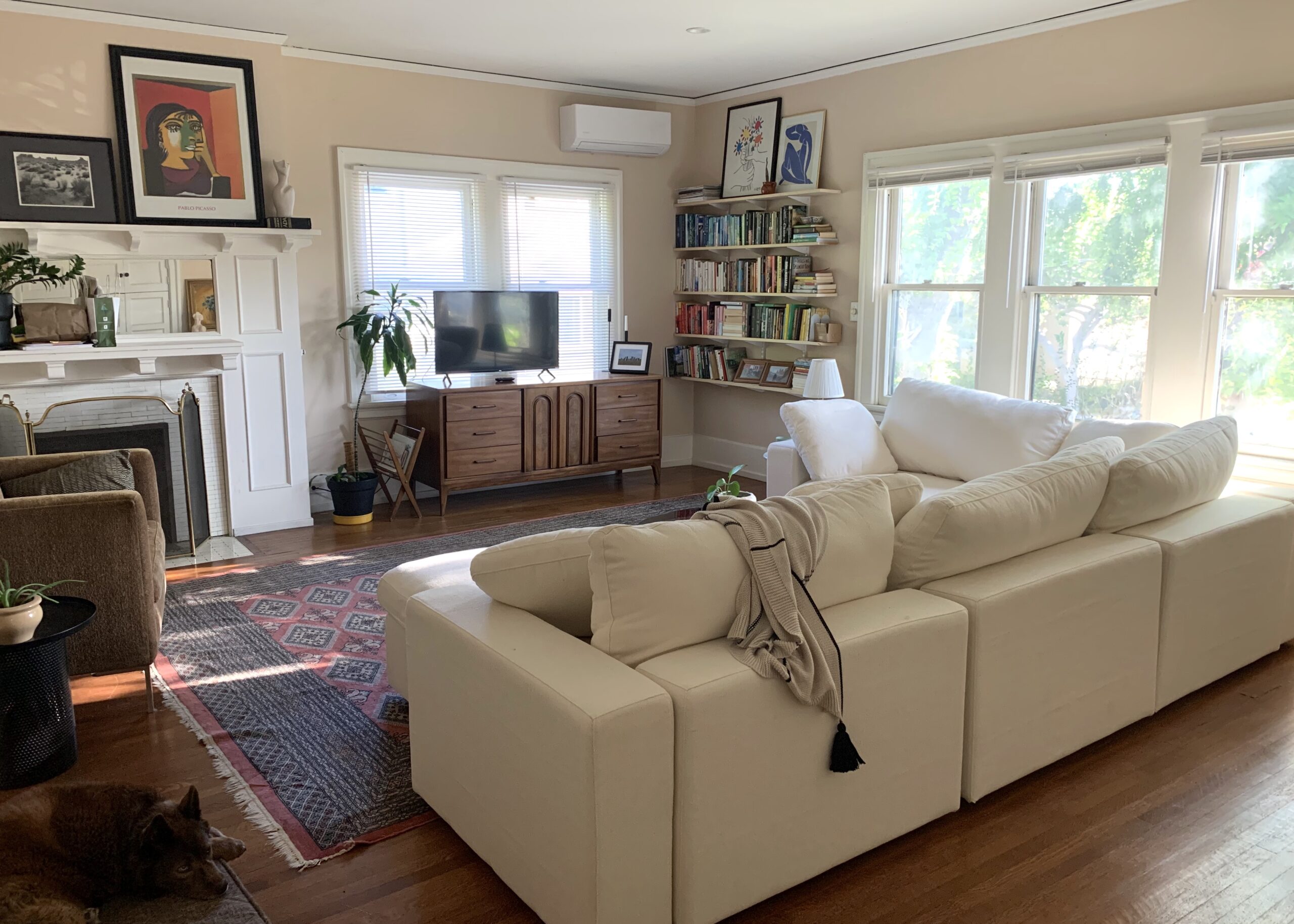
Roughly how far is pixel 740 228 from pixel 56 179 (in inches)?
154

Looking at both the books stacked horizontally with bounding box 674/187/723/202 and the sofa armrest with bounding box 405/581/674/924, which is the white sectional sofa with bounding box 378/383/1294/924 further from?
the books stacked horizontally with bounding box 674/187/723/202

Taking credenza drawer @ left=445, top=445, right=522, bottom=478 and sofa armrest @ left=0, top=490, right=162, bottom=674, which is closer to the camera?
sofa armrest @ left=0, top=490, right=162, bottom=674

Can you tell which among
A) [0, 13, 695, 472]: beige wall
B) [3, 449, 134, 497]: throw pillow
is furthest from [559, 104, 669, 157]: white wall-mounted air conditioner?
[3, 449, 134, 497]: throw pillow

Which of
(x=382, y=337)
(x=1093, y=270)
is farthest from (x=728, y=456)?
(x=1093, y=270)

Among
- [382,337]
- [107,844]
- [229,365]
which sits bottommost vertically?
[107,844]

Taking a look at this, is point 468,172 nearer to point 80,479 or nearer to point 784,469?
point 784,469

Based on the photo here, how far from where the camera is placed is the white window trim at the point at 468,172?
19.2 feet

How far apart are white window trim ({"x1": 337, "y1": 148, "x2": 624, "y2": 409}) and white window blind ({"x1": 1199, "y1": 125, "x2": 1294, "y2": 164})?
12.1 feet

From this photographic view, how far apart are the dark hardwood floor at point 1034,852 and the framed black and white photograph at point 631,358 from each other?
4065 mm

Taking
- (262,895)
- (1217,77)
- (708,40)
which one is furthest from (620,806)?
(708,40)

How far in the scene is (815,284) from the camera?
6.23 m

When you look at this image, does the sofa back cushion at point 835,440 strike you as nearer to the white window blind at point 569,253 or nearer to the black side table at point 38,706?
the white window blind at point 569,253

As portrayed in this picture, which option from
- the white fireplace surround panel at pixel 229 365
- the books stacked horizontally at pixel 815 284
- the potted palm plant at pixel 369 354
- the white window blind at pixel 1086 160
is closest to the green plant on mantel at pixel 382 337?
the potted palm plant at pixel 369 354

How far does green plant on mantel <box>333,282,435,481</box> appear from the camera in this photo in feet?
18.9
